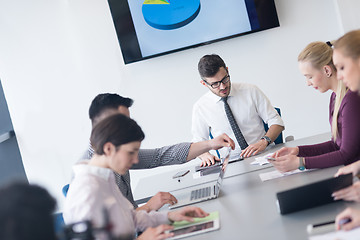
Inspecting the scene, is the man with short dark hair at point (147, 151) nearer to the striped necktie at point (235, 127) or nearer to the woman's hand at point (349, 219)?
the striped necktie at point (235, 127)

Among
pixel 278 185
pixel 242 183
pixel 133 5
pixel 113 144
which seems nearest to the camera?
pixel 113 144

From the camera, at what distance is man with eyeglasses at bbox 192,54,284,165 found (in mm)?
3711

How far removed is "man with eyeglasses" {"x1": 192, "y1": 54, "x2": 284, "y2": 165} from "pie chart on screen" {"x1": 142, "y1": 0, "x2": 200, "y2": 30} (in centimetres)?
113

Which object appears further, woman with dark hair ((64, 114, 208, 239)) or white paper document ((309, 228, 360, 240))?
woman with dark hair ((64, 114, 208, 239))

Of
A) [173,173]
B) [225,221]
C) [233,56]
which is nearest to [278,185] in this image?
[225,221]

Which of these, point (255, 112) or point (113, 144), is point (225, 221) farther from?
point (255, 112)

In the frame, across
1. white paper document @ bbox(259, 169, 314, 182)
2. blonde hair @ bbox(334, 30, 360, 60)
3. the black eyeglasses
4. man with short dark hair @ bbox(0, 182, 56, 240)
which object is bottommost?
white paper document @ bbox(259, 169, 314, 182)

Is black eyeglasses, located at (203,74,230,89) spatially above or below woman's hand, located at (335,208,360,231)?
above

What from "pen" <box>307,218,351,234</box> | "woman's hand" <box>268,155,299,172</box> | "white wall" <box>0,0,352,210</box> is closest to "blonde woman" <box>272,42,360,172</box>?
"woman's hand" <box>268,155,299,172</box>

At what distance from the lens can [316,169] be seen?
257 cm

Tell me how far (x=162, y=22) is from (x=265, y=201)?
2.97 m

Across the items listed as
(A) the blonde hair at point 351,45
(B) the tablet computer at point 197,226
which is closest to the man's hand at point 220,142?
(B) the tablet computer at point 197,226

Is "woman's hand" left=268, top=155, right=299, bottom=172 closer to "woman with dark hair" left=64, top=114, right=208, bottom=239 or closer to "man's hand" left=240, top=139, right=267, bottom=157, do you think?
"woman with dark hair" left=64, top=114, right=208, bottom=239

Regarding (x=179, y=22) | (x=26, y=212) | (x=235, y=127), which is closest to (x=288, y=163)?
(x=235, y=127)
